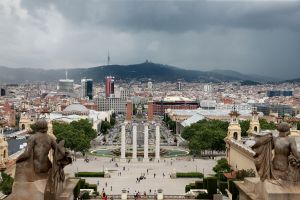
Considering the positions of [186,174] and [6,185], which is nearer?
[6,185]

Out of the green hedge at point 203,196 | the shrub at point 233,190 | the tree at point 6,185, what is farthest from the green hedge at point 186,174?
the tree at point 6,185

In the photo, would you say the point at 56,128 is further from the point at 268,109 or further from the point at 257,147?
the point at 268,109

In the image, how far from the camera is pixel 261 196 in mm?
8336

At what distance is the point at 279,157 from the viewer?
27.9 ft

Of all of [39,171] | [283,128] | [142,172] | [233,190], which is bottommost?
[142,172]

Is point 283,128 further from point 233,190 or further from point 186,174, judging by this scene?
point 186,174

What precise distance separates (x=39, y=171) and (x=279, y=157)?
370 centimetres

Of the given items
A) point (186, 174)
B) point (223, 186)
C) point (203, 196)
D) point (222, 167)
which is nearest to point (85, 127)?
point (186, 174)

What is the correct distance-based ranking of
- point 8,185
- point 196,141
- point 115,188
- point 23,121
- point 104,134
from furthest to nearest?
point 104,134
point 23,121
point 196,141
point 115,188
point 8,185

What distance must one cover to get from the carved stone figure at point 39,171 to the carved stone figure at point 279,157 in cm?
301

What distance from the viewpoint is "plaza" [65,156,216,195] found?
4888 cm

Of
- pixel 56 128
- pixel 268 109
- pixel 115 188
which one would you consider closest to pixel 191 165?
pixel 115 188

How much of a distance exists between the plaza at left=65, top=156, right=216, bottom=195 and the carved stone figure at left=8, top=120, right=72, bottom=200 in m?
37.5

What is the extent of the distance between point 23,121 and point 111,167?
63.1ft
